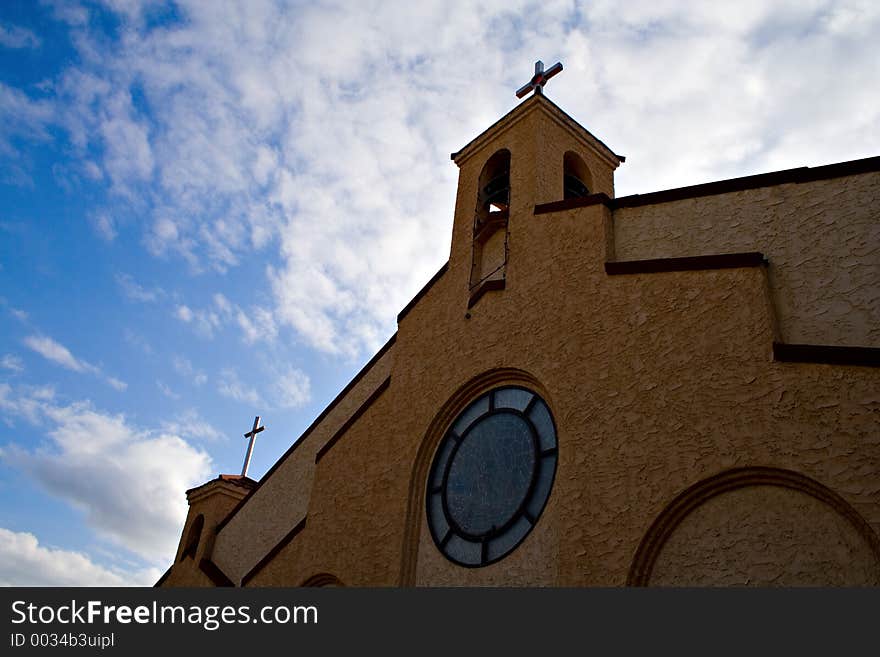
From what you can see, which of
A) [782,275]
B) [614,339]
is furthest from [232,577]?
[782,275]

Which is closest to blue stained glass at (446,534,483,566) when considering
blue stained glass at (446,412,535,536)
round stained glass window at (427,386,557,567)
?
round stained glass window at (427,386,557,567)

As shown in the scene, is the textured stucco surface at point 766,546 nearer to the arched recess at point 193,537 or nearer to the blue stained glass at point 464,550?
the blue stained glass at point 464,550

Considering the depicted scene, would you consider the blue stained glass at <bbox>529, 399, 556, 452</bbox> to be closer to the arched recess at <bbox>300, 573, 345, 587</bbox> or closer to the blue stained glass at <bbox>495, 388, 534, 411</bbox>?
the blue stained glass at <bbox>495, 388, 534, 411</bbox>

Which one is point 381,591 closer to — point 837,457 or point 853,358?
point 837,457

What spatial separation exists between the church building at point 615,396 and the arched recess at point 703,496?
0.01m

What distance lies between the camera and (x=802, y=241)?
6.66 m

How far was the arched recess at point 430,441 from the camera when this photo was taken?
25.3ft

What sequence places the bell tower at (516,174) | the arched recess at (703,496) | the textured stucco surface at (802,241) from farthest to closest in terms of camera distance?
the bell tower at (516,174) < the textured stucco surface at (802,241) < the arched recess at (703,496)

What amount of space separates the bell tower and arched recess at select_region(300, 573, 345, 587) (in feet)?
11.6

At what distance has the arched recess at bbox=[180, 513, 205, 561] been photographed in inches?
501

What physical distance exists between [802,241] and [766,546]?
9.56ft

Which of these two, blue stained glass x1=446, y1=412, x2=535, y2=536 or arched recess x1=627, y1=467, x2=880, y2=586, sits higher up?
blue stained glass x1=446, y1=412, x2=535, y2=536

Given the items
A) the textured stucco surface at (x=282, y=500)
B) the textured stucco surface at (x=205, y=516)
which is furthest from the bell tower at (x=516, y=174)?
the textured stucco surface at (x=205, y=516)

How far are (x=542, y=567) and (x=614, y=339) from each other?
2094 millimetres
